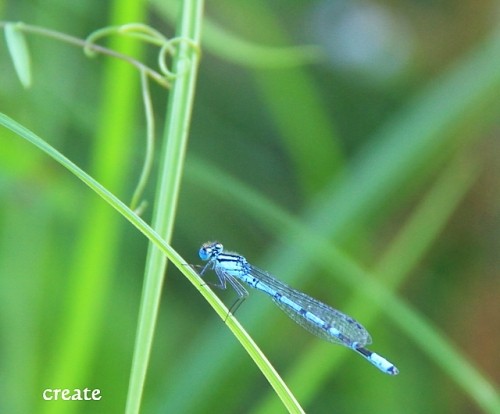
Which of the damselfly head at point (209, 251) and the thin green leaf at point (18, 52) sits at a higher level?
the damselfly head at point (209, 251)

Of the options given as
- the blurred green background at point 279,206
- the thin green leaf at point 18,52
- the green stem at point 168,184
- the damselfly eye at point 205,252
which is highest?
the blurred green background at point 279,206

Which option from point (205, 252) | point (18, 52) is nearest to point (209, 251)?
point (205, 252)

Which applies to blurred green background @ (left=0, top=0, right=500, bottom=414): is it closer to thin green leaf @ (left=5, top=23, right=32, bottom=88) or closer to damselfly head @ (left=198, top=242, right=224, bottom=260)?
damselfly head @ (left=198, top=242, right=224, bottom=260)

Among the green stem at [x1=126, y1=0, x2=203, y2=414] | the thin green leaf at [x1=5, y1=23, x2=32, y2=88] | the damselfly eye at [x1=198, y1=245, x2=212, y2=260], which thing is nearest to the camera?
the green stem at [x1=126, y1=0, x2=203, y2=414]

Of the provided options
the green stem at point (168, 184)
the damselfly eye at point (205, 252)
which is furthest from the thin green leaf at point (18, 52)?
the damselfly eye at point (205, 252)

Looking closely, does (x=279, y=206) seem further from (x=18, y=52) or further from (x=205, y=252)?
(x=18, y=52)

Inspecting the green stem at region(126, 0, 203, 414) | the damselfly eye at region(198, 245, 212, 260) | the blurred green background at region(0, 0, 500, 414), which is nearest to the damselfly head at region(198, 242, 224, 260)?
the damselfly eye at region(198, 245, 212, 260)

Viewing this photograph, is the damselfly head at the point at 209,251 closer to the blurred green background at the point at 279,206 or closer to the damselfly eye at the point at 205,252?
the damselfly eye at the point at 205,252

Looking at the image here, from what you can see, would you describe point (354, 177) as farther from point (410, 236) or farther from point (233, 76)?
point (233, 76)
